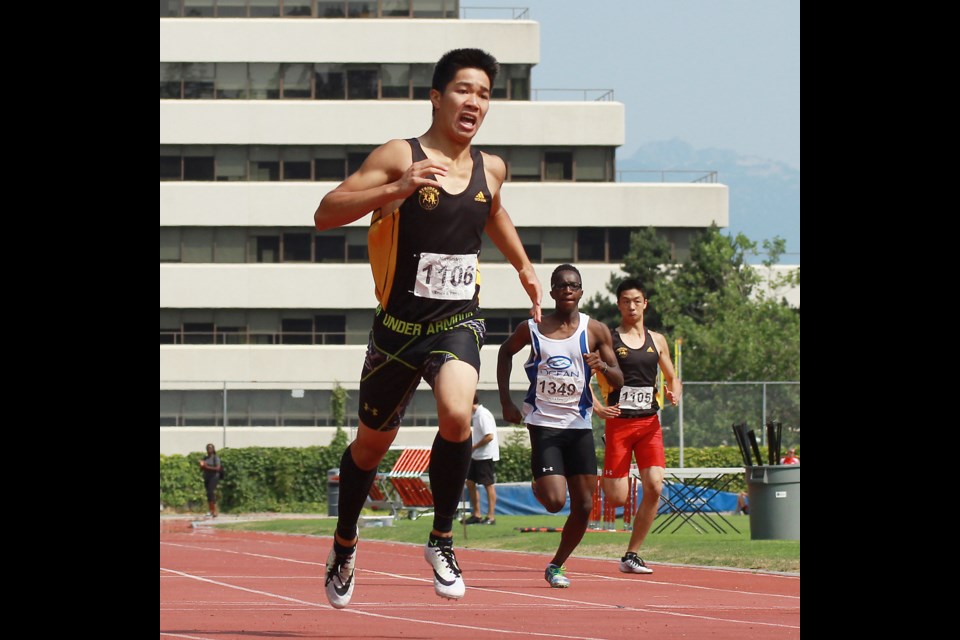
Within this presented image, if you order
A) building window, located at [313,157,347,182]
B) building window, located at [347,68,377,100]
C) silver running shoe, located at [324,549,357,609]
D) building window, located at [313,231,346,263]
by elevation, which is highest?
building window, located at [347,68,377,100]

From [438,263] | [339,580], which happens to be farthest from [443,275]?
[339,580]

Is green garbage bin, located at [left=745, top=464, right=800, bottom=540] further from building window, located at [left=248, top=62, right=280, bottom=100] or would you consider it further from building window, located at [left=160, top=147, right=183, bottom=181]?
building window, located at [left=248, top=62, right=280, bottom=100]

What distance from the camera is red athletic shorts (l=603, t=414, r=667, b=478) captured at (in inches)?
543

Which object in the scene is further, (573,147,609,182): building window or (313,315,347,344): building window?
(573,147,609,182): building window

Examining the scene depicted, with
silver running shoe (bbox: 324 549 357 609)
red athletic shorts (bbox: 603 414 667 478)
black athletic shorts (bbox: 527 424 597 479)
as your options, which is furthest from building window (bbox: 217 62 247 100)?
silver running shoe (bbox: 324 549 357 609)

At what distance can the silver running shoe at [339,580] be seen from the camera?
886 centimetres

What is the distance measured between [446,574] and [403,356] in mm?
1169

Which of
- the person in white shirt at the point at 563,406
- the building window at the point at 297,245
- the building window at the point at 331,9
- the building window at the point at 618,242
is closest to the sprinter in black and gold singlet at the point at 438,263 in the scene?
the person in white shirt at the point at 563,406

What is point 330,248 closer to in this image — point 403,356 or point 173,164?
point 173,164

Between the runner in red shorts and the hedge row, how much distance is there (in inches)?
1299

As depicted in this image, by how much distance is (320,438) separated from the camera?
62156 mm

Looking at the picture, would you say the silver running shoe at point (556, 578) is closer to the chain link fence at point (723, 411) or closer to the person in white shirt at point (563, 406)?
the person in white shirt at point (563, 406)
